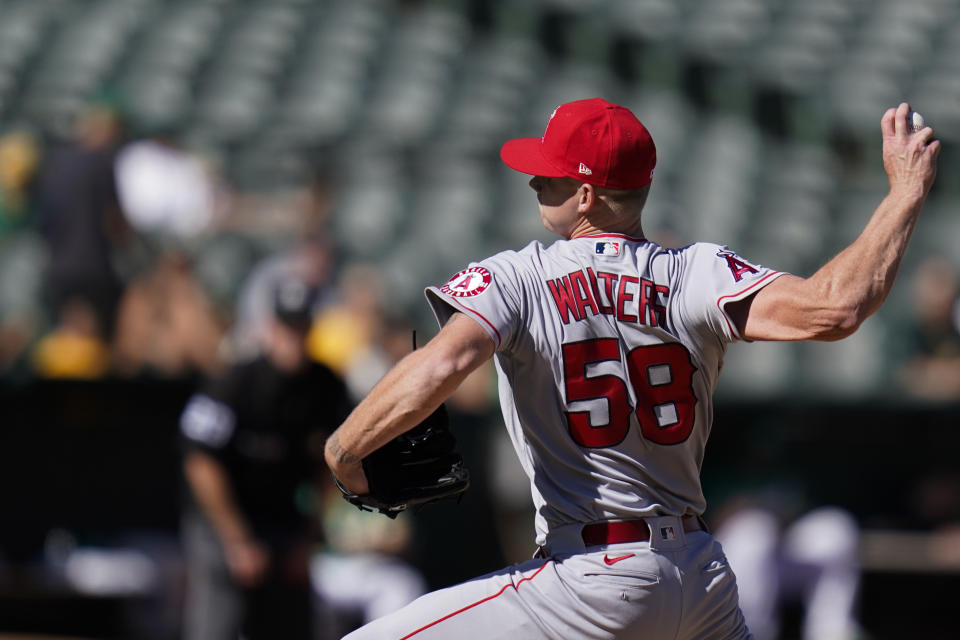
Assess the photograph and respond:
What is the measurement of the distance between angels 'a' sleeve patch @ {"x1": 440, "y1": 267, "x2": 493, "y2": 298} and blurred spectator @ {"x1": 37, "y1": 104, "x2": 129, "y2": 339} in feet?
17.1

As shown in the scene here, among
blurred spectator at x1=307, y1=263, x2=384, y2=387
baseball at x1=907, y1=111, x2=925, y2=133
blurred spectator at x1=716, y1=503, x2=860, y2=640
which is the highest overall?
baseball at x1=907, y1=111, x2=925, y2=133

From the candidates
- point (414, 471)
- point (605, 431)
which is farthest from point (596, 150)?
point (414, 471)

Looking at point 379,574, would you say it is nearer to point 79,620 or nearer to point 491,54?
point 79,620

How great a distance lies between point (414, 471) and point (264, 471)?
300cm

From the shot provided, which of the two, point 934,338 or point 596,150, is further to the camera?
point 934,338

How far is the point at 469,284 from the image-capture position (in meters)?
2.75

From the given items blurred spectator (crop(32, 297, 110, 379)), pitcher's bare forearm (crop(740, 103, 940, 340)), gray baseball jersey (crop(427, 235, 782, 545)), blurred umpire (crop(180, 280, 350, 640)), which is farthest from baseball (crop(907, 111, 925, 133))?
blurred spectator (crop(32, 297, 110, 379))

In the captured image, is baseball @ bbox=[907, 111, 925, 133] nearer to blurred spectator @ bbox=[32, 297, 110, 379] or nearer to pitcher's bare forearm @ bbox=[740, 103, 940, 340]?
pitcher's bare forearm @ bbox=[740, 103, 940, 340]

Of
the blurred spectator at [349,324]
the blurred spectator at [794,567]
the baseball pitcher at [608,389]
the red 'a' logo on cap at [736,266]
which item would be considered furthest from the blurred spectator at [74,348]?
the red 'a' logo on cap at [736,266]

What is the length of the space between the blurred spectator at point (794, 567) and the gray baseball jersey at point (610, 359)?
14.2 ft

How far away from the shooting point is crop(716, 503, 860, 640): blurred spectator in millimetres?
7012

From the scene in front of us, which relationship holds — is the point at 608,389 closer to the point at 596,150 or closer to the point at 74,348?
the point at 596,150

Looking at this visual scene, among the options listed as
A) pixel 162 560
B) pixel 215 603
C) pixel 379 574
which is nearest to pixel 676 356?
pixel 215 603

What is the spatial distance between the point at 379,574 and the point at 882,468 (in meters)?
2.84
